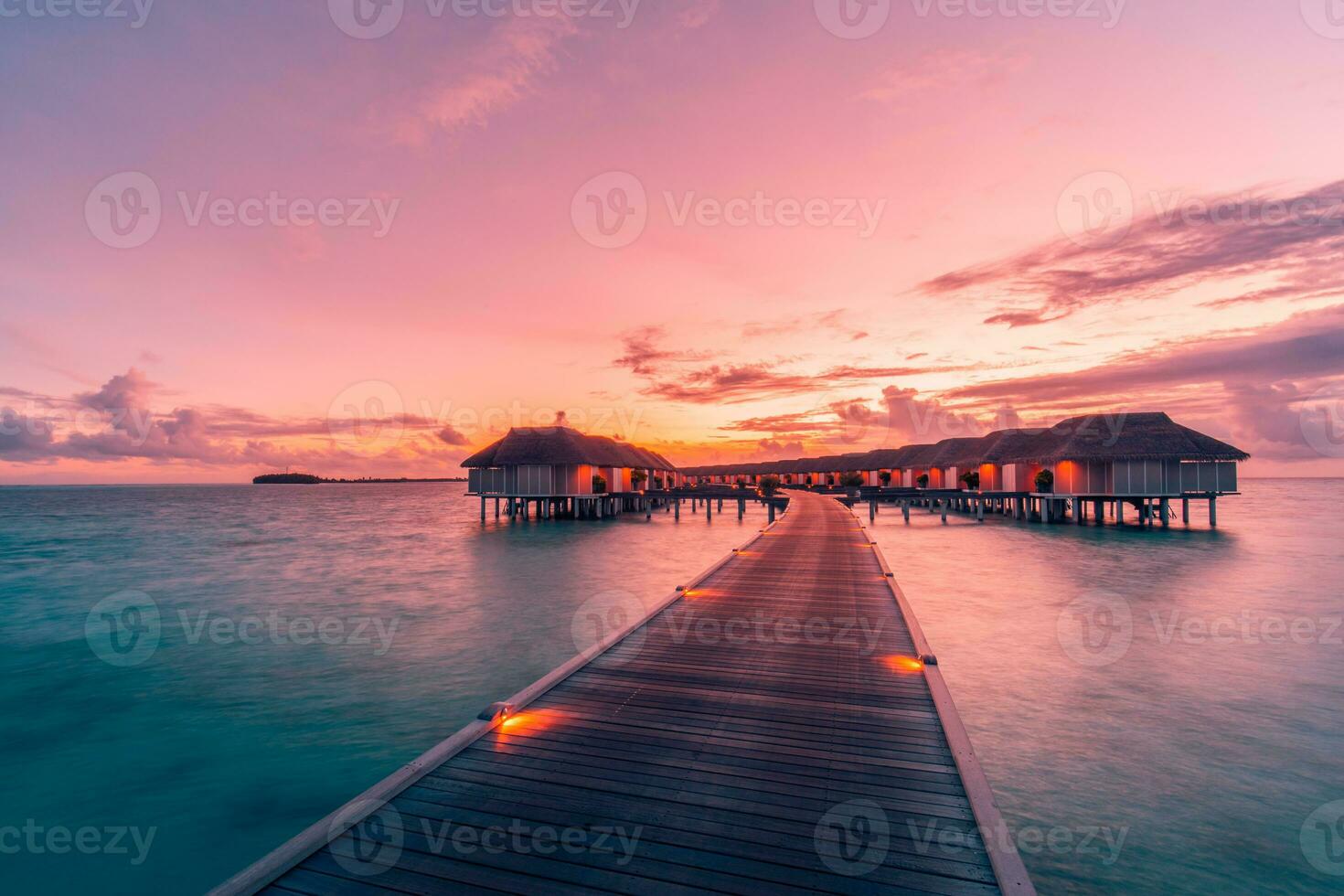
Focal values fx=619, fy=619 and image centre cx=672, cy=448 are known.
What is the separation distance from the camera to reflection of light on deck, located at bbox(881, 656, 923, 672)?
756 cm

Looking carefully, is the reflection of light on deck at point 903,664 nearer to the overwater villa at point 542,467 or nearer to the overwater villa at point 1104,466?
the overwater villa at point 1104,466

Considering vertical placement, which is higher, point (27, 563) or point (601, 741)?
point (601, 741)

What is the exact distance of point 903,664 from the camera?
7.75 meters

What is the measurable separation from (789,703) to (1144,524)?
39064 mm

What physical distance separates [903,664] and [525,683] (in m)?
6.41

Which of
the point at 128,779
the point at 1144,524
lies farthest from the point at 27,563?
the point at 1144,524

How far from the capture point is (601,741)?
5.47 metres

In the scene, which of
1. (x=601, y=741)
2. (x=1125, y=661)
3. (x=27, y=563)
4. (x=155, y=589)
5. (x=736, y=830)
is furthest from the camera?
(x=27, y=563)

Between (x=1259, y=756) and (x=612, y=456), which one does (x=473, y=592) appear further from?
(x=612, y=456)

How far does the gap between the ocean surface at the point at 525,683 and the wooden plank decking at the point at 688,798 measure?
1790 millimetres

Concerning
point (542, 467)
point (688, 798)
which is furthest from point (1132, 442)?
point (688, 798)

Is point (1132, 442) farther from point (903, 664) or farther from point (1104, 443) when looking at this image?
point (903, 664)

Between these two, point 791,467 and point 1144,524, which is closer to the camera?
point 1144,524

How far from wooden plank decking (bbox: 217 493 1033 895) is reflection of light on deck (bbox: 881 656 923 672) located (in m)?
0.04
